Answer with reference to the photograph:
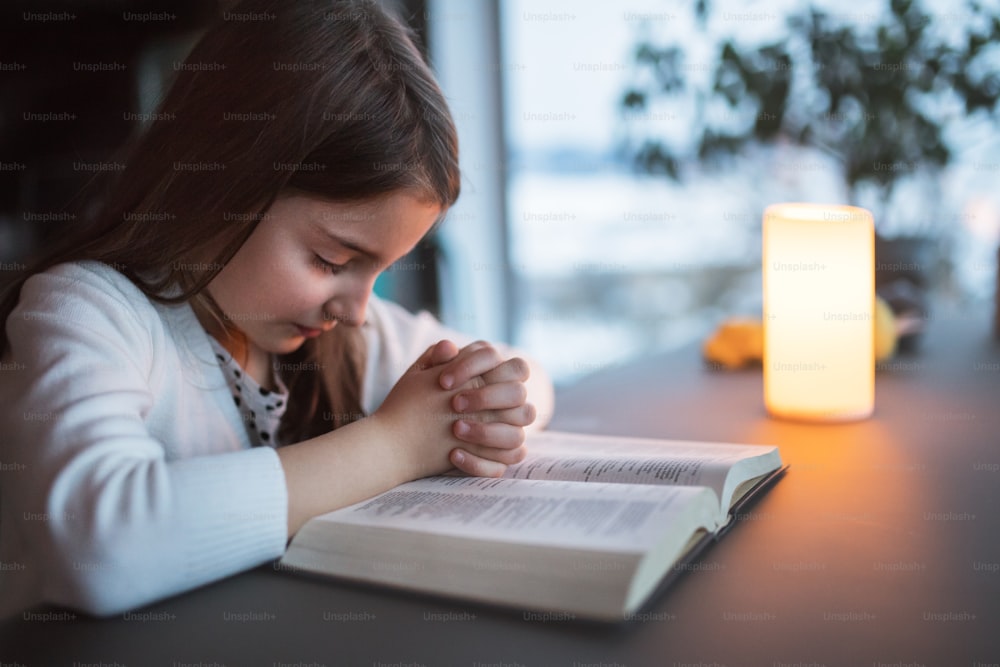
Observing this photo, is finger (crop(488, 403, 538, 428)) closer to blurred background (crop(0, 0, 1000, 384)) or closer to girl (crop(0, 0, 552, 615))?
girl (crop(0, 0, 552, 615))

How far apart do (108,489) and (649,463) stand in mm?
422

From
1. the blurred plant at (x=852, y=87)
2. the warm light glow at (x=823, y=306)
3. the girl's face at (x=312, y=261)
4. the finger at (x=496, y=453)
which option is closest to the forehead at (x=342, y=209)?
the girl's face at (x=312, y=261)

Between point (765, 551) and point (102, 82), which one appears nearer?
point (765, 551)

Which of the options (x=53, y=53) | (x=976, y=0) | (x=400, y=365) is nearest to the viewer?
(x=400, y=365)

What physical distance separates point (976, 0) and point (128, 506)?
5.41 ft

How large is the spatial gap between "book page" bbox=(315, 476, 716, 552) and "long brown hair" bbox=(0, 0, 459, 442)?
1.08 feet

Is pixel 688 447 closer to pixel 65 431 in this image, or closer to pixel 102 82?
pixel 65 431

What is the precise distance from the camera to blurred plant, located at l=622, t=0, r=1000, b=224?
1521 millimetres

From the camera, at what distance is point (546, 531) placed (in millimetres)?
540

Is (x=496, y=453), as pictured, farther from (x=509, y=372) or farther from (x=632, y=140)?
(x=632, y=140)

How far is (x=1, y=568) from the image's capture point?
80 centimetres

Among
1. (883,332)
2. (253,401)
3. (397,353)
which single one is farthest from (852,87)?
(253,401)

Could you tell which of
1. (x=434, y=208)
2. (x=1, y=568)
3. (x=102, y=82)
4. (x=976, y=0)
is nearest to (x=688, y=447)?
(x=434, y=208)

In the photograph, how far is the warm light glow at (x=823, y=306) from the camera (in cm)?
98
